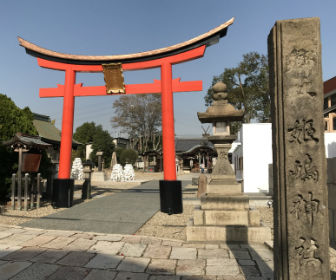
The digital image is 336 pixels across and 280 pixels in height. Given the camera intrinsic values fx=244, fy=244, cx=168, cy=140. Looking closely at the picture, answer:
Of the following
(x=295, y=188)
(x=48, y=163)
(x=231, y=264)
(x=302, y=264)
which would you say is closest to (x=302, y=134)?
(x=295, y=188)

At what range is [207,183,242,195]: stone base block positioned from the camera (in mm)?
4918

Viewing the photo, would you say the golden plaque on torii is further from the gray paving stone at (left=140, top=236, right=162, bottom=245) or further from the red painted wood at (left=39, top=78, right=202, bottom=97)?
the gray paving stone at (left=140, top=236, right=162, bottom=245)

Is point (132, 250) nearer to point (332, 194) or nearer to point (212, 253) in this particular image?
point (212, 253)

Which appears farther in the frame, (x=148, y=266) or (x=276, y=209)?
(x=148, y=266)

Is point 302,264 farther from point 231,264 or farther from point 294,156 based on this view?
point 231,264

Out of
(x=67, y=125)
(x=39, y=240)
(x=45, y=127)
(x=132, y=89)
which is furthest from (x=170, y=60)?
(x=45, y=127)

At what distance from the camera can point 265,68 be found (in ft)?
79.6

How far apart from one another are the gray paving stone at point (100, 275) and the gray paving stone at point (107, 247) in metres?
0.60

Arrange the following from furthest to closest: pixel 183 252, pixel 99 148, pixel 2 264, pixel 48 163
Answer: pixel 99 148, pixel 48 163, pixel 183 252, pixel 2 264

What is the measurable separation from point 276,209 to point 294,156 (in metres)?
0.51

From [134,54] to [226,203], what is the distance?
5424mm

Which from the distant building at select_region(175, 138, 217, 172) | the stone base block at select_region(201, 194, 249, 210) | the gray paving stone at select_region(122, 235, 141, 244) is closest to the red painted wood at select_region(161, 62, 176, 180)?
the stone base block at select_region(201, 194, 249, 210)

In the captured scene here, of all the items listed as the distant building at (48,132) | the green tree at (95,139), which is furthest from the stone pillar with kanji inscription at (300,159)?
the green tree at (95,139)

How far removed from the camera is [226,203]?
186 inches
